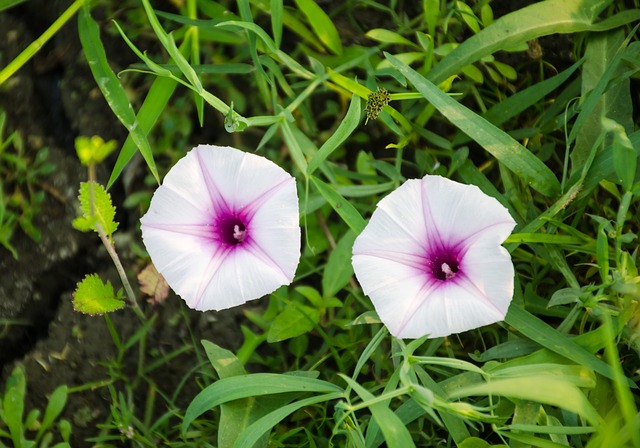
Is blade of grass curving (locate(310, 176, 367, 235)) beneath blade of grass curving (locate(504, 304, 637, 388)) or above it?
above

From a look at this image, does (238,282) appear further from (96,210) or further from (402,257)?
(96,210)

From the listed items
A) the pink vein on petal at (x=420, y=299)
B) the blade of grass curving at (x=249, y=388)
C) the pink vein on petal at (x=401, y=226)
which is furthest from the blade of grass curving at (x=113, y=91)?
the pink vein on petal at (x=420, y=299)

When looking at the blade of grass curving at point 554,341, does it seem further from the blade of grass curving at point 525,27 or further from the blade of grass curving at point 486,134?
the blade of grass curving at point 525,27

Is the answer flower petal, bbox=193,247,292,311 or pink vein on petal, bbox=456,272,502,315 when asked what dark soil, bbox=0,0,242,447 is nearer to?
flower petal, bbox=193,247,292,311

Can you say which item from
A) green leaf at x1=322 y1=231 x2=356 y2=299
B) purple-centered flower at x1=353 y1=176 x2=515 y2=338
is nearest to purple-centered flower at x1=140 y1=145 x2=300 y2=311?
purple-centered flower at x1=353 y1=176 x2=515 y2=338

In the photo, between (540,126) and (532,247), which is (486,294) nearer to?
(532,247)

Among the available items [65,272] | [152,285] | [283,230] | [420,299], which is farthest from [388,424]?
[65,272]
